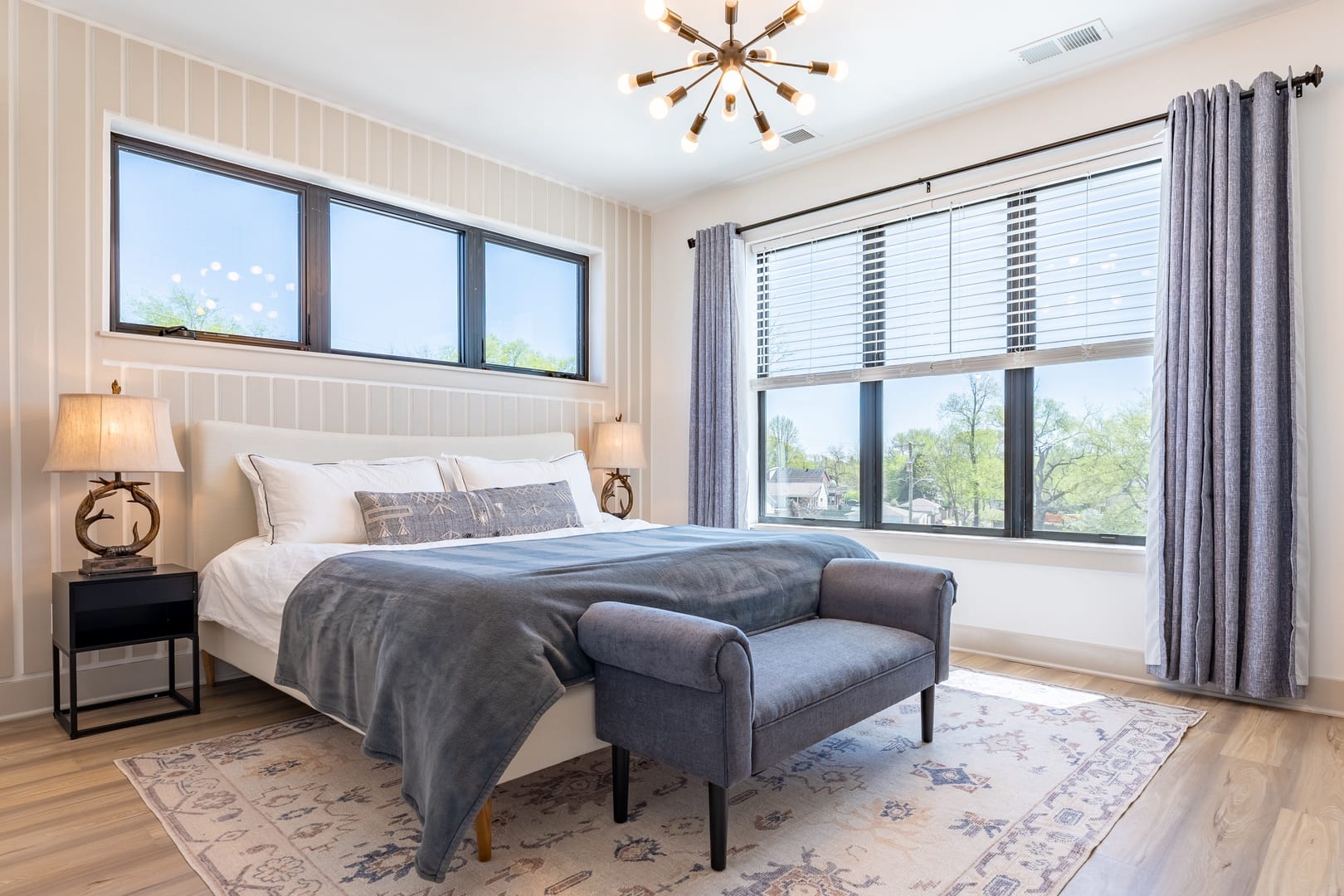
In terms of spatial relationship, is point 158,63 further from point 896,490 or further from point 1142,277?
point 1142,277

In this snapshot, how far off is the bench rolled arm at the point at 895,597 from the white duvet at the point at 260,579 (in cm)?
116

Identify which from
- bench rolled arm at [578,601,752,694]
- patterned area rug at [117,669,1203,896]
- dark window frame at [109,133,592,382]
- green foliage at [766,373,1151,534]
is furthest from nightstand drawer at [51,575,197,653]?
green foliage at [766,373,1151,534]

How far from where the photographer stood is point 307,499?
126 inches

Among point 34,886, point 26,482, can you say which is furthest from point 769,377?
point 34,886

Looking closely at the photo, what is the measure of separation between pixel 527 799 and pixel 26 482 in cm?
238

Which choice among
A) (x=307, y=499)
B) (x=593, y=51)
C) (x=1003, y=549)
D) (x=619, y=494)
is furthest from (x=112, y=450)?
(x=1003, y=549)

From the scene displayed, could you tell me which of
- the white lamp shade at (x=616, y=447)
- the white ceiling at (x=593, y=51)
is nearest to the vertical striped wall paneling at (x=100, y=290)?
the white ceiling at (x=593, y=51)

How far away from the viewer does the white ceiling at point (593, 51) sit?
3.06 metres

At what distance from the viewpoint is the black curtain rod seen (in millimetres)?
2979

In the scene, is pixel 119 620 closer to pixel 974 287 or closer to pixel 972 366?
pixel 972 366

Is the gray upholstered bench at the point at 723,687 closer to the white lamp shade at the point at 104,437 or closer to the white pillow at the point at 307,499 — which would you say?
the white pillow at the point at 307,499

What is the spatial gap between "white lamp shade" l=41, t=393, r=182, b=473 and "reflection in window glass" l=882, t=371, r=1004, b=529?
3.51 metres

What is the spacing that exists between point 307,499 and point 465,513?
25.3 inches

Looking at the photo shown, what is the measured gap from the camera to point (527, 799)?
7.22 ft
